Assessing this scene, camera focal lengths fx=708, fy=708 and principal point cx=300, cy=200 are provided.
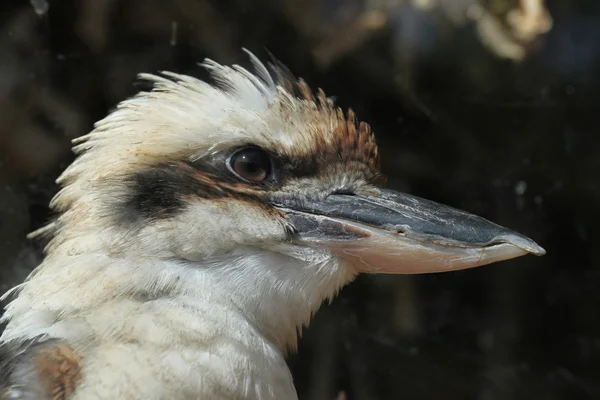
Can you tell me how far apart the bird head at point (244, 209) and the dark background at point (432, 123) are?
674 mm

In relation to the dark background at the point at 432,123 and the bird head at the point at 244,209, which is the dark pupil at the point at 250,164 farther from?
the dark background at the point at 432,123

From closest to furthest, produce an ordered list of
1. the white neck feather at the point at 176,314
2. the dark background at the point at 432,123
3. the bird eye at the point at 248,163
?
the white neck feather at the point at 176,314, the bird eye at the point at 248,163, the dark background at the point at 432,123

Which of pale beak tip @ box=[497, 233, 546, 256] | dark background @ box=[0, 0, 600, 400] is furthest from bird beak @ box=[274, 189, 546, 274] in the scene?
dark background @ box=[0, 0, 600, 400]

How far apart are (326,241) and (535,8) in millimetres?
1293

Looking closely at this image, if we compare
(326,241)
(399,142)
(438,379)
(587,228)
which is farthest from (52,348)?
(587,228)

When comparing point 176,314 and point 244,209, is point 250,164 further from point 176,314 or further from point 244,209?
Result: point 176,314

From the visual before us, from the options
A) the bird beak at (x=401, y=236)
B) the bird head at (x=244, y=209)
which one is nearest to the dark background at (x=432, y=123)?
the bird head at (x=244, y=209)

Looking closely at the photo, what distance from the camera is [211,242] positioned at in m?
1.02

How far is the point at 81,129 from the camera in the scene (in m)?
1.73

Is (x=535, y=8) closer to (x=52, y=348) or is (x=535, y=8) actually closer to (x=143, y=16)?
(x=143, y=16)

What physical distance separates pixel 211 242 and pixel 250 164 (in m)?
0.13

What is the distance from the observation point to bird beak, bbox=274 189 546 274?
3.54 ft

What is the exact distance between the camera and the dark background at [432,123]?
1786 mm

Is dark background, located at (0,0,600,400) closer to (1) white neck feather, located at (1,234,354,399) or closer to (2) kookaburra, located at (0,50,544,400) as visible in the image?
(2) kookaburra, located at (0,50,544,400)
